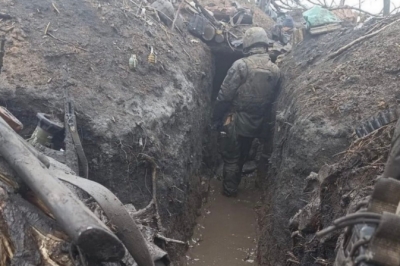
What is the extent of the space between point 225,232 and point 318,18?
451cm

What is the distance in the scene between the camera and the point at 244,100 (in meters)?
7.50

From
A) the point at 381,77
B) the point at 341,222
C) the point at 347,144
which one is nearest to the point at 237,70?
the point at 381,77

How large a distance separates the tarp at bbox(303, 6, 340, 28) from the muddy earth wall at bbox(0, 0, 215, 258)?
266cm

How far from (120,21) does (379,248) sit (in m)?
5.38

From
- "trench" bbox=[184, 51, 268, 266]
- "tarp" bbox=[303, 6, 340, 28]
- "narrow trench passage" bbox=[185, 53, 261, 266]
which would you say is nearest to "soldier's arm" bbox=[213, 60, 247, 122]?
"trench" bbox=[184, 51, 268, 266]

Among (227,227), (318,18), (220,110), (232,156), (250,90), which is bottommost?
(227,227)

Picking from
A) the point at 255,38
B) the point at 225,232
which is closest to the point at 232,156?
the point at 225,232

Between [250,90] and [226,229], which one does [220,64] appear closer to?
[250,90]

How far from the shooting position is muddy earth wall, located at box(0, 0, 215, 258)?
4.47m

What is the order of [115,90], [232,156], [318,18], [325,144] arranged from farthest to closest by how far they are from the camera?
[318,18]
[232,156]
[115,90]
[325,144]

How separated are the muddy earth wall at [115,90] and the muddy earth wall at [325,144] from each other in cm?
127

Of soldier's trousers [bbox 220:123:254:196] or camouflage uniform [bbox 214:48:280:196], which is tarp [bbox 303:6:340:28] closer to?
camouflage uniform [bbox 214:48:280:196]

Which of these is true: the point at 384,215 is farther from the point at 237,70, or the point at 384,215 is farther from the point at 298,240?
the point at 237,70

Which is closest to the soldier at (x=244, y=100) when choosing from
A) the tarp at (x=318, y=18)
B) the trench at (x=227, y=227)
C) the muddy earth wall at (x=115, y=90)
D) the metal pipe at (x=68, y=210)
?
the trench at (x=227, y=227)
